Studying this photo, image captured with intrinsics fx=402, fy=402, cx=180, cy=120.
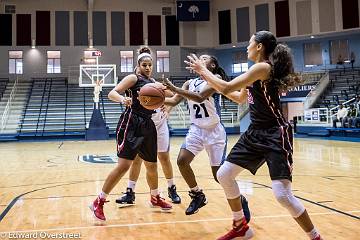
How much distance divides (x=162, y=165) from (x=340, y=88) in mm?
21845

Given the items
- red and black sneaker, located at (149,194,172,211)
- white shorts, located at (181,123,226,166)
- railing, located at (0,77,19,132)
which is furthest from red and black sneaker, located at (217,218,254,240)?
railing, located at (0,77,19,132)

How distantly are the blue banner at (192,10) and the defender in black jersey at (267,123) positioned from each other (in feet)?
86.2

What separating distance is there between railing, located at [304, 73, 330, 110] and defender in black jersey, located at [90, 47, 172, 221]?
21.0 m

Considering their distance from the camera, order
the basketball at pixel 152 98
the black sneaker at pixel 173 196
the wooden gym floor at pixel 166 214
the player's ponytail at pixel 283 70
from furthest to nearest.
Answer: the black sneaker at pixel 173 196 → the basketball at pixel 152 98 → the wooden gym floor at pixel 166 214 → the player's ponytail at pixel 283 70

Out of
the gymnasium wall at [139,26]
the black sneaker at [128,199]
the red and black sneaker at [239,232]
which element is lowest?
the red and black sneaker at [239,232]

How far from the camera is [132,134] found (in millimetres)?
4465

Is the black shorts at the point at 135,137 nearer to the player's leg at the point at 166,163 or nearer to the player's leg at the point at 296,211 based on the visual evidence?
the player's leg at the point at 166,163

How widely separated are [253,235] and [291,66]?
5.08 feet

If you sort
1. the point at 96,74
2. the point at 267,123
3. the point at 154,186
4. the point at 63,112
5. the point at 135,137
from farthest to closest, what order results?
the point at 63,112, the point at 96,74, the point at 154,186, the point at 135,137, the point at 267,123

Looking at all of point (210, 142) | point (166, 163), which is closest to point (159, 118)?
point (166, 163)

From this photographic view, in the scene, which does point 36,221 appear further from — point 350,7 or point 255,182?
point 350,7

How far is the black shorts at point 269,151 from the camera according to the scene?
3113 mm

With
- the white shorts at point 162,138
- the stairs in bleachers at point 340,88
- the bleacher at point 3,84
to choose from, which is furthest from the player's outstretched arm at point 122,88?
the bleacher at point 3,84

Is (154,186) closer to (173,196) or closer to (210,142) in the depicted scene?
(173,196)
